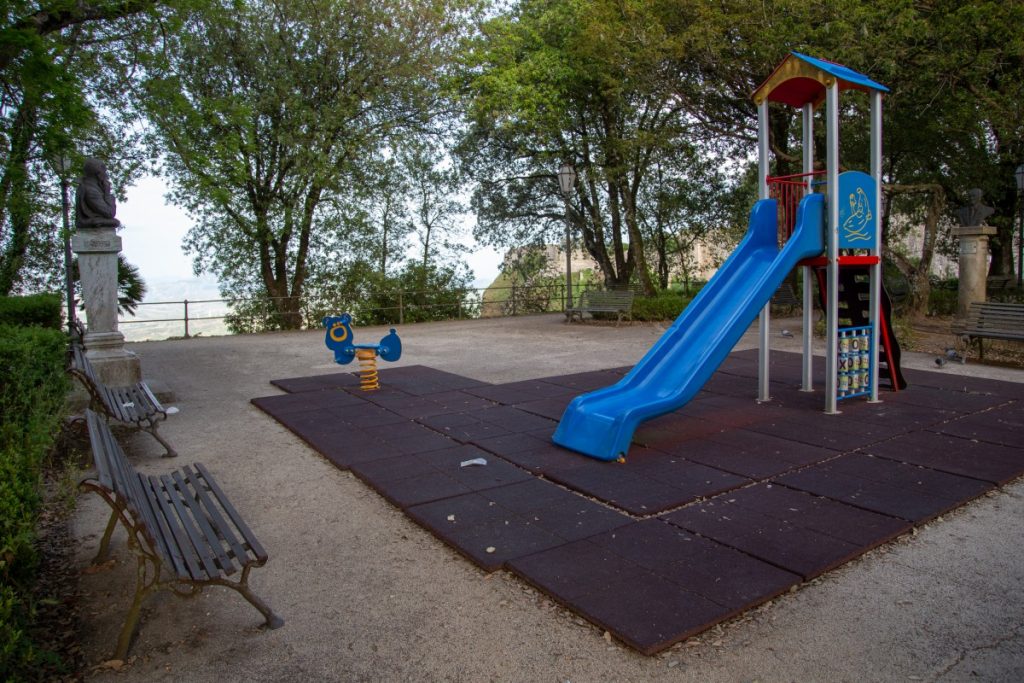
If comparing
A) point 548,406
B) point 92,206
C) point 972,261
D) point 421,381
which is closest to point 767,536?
point 548,406

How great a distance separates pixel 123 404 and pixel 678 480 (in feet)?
15.8

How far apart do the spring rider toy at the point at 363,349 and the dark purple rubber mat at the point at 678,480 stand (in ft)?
1.54

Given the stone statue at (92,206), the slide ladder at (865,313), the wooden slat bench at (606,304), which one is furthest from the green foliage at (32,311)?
the wooden slat bench at (606,304)

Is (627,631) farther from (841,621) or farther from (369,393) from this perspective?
(369,393)

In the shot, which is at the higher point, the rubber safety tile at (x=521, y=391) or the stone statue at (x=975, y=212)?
the stone statue at (x=975, y=212)

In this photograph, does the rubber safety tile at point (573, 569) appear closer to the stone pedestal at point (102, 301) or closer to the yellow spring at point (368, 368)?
the yellow spring at point (368, 368)

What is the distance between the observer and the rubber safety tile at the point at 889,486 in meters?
4.56

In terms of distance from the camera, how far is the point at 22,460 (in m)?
3.71

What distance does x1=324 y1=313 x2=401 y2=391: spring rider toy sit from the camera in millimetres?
9156

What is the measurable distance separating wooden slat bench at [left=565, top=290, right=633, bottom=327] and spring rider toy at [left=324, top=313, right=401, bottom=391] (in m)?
8.27

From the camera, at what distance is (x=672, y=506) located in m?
4.67

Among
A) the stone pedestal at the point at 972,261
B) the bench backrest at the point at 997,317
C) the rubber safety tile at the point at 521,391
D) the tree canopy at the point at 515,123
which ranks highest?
the tree canopy at the point at 515,123

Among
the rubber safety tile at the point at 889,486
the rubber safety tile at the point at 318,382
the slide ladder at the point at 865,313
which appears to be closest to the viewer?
the rubber safety tile at the point at 889,486

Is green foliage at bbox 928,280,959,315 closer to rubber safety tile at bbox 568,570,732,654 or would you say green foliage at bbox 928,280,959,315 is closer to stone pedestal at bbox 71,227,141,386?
rubber safety tile at bbox 568,570,732,654
